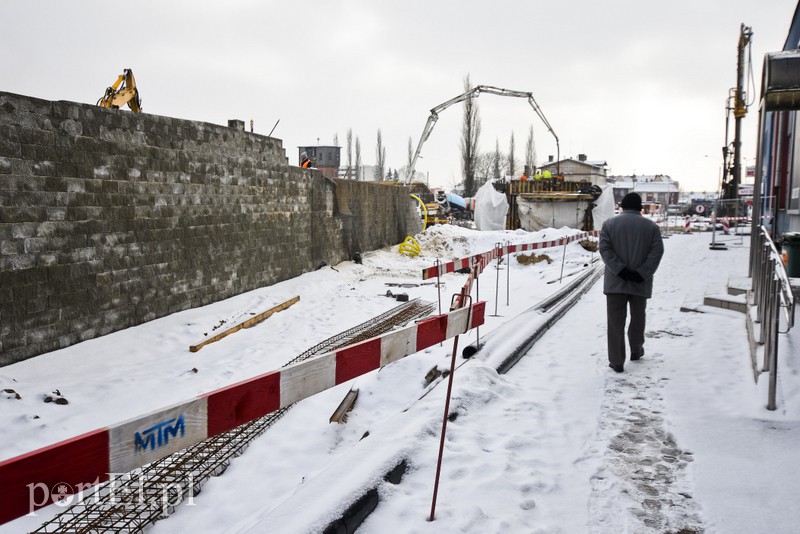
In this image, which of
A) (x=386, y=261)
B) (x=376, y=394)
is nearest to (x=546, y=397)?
(x=376, y=394)

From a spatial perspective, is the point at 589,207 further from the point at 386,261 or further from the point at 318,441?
the point at 318,441

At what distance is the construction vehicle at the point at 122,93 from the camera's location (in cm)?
1025

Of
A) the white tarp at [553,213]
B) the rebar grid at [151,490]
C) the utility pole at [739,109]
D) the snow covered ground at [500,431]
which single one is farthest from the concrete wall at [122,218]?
the utility pole at [739,109]

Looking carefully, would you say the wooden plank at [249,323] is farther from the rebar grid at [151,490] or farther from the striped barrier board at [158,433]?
the striped barrier board at [158,433]

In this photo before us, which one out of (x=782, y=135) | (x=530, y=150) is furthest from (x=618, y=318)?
(x=530, y=150)

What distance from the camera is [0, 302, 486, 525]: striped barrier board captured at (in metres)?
1.48

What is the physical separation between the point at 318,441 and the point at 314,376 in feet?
8.15

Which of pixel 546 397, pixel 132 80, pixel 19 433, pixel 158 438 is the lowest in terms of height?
pixel 19 433

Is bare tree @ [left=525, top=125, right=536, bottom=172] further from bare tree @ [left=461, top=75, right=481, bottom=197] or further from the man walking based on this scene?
the man walking

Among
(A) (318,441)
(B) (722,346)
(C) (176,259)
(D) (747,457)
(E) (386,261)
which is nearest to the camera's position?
(D) (747,457)

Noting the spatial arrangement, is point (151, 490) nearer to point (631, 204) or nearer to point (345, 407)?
point (345, 407)

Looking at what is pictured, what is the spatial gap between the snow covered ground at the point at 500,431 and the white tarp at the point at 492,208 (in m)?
21.1

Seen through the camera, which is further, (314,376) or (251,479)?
(251,479)

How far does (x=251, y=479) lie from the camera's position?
4109 mm
